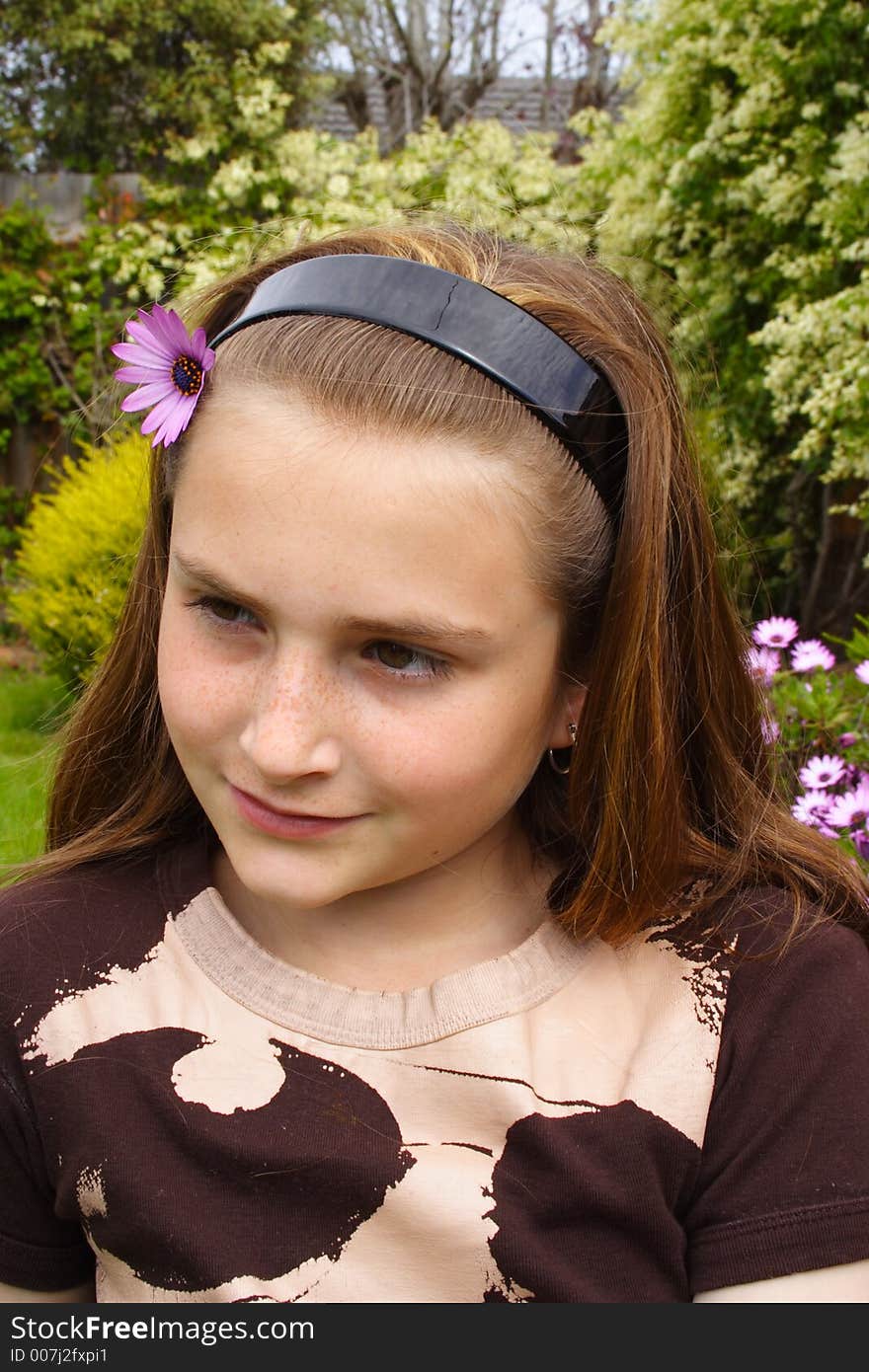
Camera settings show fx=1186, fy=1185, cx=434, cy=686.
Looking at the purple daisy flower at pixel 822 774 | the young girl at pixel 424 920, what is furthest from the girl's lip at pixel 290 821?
the purple daisy flower at pixel 822 774

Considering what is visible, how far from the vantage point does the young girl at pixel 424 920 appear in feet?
3.89

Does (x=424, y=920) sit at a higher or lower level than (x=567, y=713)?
lower

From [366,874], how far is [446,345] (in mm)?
561

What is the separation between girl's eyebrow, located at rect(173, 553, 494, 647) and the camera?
3.75ft

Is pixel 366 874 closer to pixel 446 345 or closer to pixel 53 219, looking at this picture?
pixel 446 345

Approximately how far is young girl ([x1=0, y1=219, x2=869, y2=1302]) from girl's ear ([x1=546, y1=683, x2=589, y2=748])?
14mm

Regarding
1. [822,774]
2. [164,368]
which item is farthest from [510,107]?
[164,368]

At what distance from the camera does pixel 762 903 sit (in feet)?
4.68

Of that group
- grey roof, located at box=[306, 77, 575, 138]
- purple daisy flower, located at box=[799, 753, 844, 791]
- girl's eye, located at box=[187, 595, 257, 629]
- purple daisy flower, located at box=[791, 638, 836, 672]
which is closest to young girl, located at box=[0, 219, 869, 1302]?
girl's eye, located at box=[187, 595, 257, 629]

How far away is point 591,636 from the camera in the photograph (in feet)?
4.60

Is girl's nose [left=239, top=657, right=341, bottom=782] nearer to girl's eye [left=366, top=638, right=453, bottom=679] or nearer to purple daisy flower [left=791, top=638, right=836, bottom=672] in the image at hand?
girl's eye [left=366, top=638, right=453, bottom=679]

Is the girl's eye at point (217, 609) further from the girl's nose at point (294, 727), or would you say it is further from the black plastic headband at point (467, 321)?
the black plastic headband at point (467, 321)

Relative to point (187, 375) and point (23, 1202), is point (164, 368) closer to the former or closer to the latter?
point (187, 375)

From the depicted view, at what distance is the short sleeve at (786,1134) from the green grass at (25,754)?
1.05 metres
